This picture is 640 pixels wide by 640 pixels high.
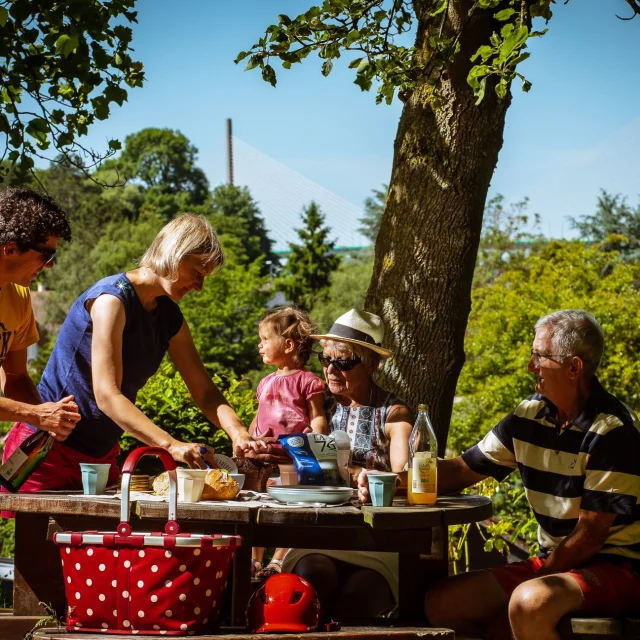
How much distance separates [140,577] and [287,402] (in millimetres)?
1921

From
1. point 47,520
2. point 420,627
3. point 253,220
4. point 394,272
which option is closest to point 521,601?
point 420,627

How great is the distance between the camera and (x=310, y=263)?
46.3 m

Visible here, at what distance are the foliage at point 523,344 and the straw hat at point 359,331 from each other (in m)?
9.71

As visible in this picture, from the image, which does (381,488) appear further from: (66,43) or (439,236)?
(66,43)

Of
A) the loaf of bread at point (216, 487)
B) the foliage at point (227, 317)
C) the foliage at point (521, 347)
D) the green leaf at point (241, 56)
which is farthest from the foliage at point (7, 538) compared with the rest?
the foliage at point (227, 317)

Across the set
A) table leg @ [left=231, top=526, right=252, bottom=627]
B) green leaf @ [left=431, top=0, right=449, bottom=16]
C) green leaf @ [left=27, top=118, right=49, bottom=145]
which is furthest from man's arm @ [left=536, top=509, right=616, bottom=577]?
green leaf @ [left=27, top=118, right=49, bottom=145]

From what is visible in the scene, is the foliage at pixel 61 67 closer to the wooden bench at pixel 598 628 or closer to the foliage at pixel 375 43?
the foliage at pixel 375 43

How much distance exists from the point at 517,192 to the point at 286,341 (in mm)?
30653

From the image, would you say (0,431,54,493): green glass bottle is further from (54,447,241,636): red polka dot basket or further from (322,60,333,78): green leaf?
(322,60,333,78): green leaf

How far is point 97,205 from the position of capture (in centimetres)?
5750

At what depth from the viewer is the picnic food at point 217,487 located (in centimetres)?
317

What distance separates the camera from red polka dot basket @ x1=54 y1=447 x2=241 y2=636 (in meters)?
2.80

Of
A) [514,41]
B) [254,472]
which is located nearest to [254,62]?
[514,41]

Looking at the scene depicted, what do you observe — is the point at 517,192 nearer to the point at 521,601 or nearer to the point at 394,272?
the point at 394,272
